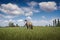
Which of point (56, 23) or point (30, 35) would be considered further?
point (56, 23)

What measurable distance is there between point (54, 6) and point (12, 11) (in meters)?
1.44

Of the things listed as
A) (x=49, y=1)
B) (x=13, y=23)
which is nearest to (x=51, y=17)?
(x=49, y=1)

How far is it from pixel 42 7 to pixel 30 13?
478 mm

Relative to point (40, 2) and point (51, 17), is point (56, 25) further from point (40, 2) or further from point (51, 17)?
point (40, 2)

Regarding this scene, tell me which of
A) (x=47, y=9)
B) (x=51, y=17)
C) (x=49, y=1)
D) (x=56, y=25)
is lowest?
(x=56, y=25)

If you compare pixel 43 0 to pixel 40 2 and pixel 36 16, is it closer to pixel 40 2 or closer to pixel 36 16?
pixel 40 2

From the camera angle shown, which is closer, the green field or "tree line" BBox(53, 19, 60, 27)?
the green field

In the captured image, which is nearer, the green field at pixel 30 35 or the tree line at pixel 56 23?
the green field at pixel 30 35

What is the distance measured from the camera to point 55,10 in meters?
3.96

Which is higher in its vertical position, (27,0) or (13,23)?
(27,0)

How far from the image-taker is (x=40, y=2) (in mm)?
3963

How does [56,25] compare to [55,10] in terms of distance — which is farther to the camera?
[56,25]

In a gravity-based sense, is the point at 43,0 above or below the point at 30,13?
above

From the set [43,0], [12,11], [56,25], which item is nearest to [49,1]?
[43,0]
